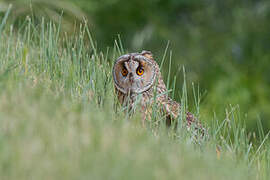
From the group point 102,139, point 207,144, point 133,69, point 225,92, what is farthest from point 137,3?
point 102,139

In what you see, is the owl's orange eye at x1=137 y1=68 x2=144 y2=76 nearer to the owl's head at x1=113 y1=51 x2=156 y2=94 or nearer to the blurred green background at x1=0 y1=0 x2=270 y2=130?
the owl's head at x1=113 y1=51 x2=156 y2=94

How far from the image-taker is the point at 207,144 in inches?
130

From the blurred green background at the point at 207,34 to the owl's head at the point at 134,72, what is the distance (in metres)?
7.73

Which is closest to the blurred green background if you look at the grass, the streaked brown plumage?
the streaked brown plumage

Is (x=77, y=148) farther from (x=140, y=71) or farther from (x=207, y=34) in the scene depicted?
(x=207, y=34)

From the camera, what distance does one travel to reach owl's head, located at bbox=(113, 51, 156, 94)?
452 cm

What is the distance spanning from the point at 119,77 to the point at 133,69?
137 millimetres

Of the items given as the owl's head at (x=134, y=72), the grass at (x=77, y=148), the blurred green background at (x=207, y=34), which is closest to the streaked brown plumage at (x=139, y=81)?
the owl's head at (x=134, y=72)

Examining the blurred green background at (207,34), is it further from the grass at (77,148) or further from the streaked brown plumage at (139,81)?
the grass at (77,148)

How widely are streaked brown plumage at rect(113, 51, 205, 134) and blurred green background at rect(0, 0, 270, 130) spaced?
7726mm

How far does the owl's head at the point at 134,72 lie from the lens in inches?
178

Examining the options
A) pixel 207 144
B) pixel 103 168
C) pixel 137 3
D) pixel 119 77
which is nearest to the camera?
pixel 103 168

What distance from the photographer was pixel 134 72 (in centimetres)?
466

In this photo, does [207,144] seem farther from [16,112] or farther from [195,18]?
[195,18]
